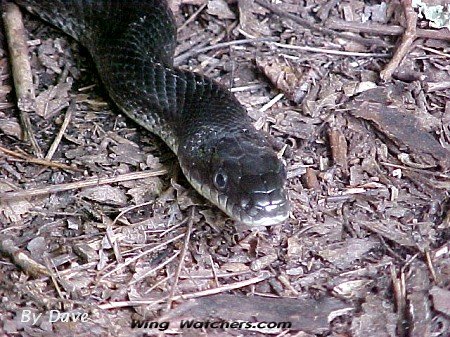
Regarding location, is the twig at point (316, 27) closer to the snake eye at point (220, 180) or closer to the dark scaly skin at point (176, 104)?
the dark scaly skin at point (176, 104)

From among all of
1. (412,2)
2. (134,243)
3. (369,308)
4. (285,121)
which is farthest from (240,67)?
(369,308)

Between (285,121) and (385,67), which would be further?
(385,67)

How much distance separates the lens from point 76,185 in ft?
17.2

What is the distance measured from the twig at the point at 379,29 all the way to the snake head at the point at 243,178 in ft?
5.44

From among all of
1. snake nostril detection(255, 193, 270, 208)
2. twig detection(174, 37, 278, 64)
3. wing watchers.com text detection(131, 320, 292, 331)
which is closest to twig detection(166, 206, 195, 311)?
wing watchers.com text detection(131, 320, 292, 331)

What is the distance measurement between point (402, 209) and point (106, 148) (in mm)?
2104

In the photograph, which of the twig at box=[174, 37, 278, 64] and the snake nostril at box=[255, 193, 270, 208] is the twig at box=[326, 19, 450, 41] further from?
the snake nostril at box=[255, 193, 270, 208]

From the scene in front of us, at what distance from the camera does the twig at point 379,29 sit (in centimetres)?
643

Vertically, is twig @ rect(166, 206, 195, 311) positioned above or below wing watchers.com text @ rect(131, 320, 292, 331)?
above

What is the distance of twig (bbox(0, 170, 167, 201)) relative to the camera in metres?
5.12

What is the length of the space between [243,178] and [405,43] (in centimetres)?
217

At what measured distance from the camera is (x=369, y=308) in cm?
459

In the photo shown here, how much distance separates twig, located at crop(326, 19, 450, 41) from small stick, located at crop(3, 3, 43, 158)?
2480 millimetres

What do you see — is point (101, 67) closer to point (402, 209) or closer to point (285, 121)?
point (285, 121)
